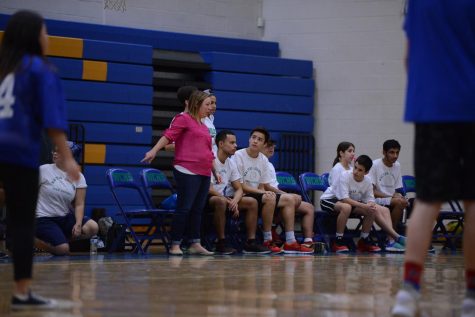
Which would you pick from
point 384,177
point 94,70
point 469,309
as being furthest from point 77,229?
point 469,309

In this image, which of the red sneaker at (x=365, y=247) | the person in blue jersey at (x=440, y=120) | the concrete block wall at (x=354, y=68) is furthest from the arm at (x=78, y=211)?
the person in blue jersey at (x=440, y=120)

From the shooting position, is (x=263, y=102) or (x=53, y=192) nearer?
(x=53, y=192)

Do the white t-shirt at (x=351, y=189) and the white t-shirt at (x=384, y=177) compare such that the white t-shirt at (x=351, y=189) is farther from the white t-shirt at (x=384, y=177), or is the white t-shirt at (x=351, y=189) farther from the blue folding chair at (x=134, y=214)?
the blue folding chair at (x=134, y=214)

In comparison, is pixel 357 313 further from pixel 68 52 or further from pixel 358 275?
pixel 68 52

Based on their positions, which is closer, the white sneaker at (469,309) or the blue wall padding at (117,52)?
the white sneaker at (469,309)

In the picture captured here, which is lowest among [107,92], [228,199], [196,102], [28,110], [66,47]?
[228,199]

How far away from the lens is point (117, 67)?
11.7m

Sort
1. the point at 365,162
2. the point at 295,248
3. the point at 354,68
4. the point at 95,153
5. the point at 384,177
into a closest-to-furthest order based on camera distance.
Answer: the point at 295,248, the point at 365,162, the point at 384,177, the point at 95,153, the point at 354,68

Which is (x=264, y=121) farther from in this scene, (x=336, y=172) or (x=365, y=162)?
(x=365, y=162)

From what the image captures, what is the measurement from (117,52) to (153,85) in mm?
763

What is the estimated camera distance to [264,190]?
1013cm

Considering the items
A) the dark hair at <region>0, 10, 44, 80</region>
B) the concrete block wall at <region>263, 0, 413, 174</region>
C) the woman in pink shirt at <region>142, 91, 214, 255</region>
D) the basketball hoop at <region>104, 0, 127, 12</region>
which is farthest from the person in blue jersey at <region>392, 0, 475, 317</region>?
the concrete block wall at <region>263, 0, 413, 174</region>

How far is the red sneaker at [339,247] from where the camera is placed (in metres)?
10.5

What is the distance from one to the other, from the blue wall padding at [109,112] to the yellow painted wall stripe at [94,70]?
1.05 ft
